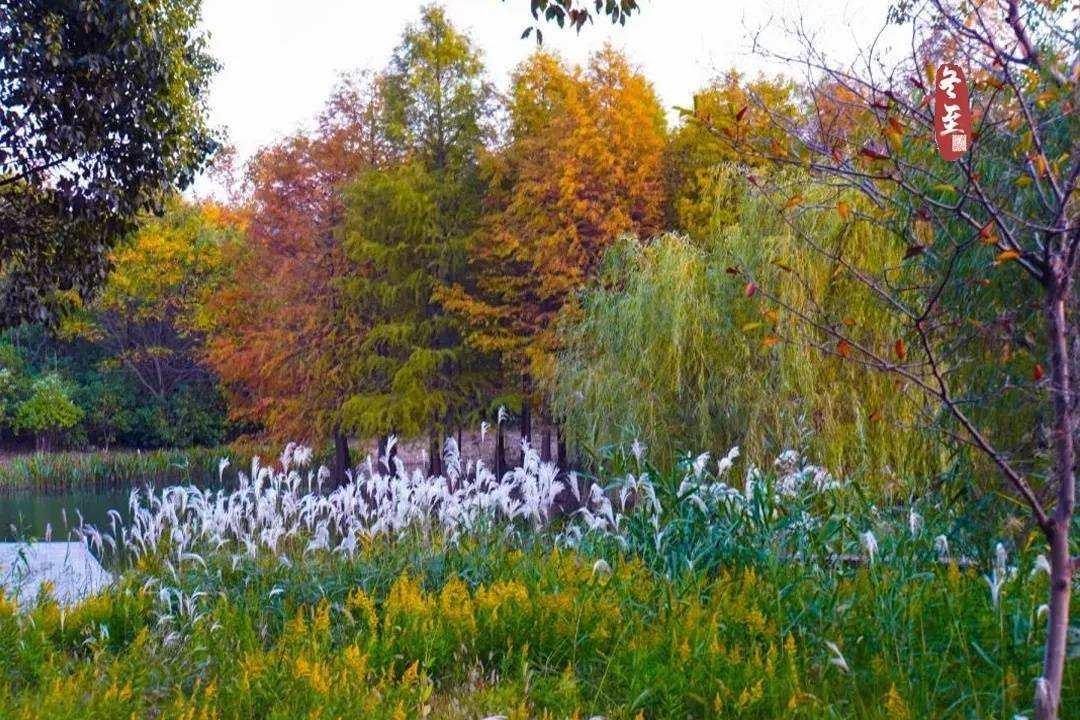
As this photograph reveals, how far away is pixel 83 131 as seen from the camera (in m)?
6.76

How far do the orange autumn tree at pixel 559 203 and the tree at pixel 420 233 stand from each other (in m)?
0.69

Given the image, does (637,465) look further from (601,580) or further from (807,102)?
(807,102)

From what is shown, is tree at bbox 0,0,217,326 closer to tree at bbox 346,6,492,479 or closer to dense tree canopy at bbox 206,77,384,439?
tree at bbox 346,6,492,479

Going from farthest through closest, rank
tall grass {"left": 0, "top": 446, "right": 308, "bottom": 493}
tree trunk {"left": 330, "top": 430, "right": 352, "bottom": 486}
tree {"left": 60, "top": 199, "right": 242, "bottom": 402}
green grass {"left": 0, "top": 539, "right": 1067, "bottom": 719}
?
tree {"left": 60, "top": 199, "right": 242, "bottom": 402} < tall grass {"left": 0, "top": 446, "right": 308, "bottom": 493} < tree trunk {"left": 330, "top": 430, "right": 352, "bottom": 486} < green grass {"left": 0, "top": 539, "right": 1067, "bottom": 719}

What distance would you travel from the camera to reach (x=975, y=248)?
4.79 metres

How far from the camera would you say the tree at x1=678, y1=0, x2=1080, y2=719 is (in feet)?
8.18

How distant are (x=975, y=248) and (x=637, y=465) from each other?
185 cm

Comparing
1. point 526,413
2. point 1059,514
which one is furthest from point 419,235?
point 1059,514

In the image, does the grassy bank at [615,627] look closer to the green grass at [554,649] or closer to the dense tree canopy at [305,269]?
the green grass at [554,649]

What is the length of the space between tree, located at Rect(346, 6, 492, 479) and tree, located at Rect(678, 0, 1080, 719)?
12913mm

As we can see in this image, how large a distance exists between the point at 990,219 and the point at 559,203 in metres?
14.5

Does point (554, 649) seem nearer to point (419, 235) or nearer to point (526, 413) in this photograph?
point (526, 413)

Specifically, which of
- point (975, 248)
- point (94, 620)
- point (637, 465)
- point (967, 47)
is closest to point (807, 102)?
point (967, 47)

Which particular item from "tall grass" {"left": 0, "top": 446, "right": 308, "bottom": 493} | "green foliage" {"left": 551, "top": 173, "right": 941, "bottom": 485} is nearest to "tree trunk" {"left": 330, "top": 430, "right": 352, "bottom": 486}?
"tall grass" {"left": 0, "top": 446, "right": 308, "bottom": 493}
